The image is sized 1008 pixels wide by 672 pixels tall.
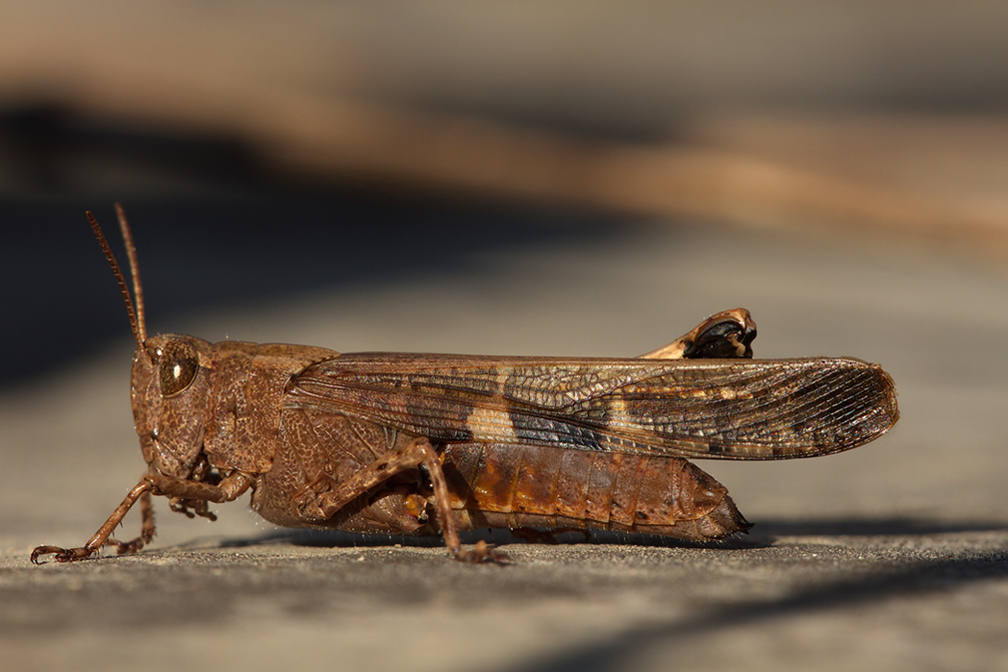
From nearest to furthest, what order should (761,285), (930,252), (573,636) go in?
(573,636) → (761,285) → (930,252)

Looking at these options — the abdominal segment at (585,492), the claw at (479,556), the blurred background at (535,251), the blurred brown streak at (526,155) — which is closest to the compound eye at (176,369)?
the blurred background at (535,251)

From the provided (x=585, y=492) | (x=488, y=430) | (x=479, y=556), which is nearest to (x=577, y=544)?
(x=585, y=492)

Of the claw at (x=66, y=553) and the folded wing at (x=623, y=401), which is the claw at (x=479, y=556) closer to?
the folded wing at (x=623, y=401)

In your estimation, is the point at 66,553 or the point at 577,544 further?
the point at 577,544

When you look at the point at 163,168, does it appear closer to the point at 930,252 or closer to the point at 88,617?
the point at 930,252

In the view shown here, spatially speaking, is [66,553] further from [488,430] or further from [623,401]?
[623,401]

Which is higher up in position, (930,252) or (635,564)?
(930,252)

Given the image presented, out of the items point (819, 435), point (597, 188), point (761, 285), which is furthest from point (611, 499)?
point (597, 188)
